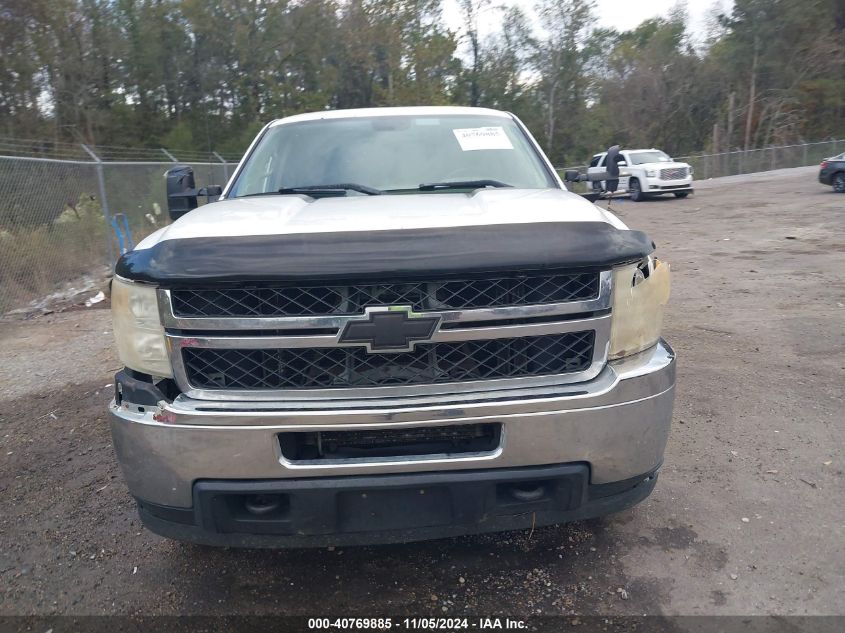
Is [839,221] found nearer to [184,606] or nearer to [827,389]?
[827,389]

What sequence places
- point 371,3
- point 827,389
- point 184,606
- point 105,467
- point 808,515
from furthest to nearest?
point 371,3 → point 827,389 → point 105,467 → point 808,515 → point 184,606

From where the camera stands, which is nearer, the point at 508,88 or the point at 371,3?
the point at 371,3

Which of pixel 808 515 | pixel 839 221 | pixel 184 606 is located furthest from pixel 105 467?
pixel 839 221

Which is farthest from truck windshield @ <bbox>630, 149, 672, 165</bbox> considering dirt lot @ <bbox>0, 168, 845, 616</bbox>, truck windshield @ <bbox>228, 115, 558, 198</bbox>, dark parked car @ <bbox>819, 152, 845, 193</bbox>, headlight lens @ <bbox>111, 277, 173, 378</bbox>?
headlight lens @ <bbox>111, 277, 173, 378</bbox>

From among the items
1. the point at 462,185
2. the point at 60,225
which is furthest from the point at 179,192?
the point at 60,225

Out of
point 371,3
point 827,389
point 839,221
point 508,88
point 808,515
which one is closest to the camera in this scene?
point 808,515

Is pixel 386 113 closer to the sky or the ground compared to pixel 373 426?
closer to the sky

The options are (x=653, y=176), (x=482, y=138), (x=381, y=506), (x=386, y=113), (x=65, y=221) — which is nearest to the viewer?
(x=381, y=506)

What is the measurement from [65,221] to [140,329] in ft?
27.4

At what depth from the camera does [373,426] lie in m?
2.25

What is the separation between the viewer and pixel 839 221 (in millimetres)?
14102

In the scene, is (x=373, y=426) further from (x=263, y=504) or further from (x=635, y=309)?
(x=635, y=309)

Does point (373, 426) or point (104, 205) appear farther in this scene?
point (104, 205)

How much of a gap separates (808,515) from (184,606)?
2792 mm
